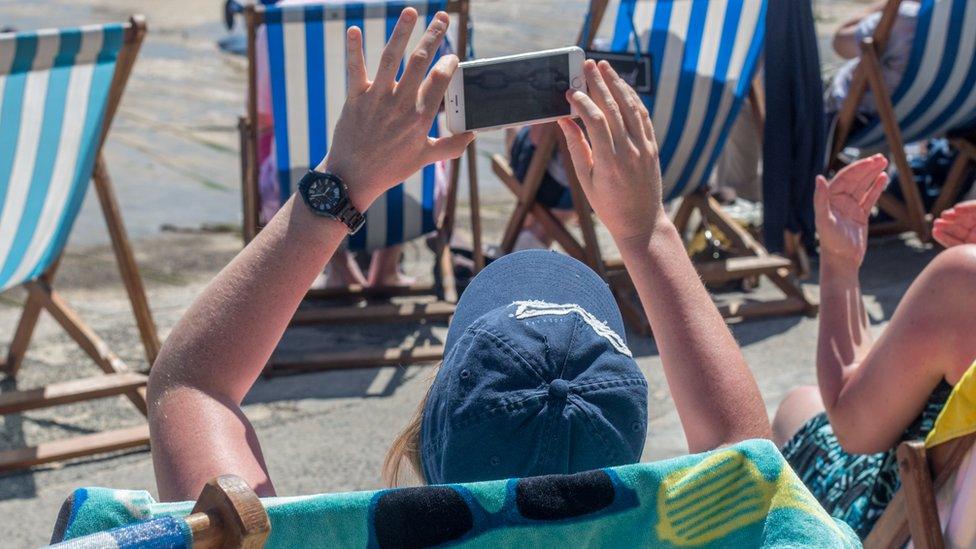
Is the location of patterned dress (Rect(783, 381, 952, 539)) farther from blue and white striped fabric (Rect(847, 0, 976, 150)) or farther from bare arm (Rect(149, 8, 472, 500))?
blue and white striped fabric (Rect(847, 0, 976, 150))

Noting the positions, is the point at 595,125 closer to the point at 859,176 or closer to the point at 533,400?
the point at 533,400

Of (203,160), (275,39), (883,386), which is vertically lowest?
(203,160)

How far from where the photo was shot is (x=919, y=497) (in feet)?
6.51

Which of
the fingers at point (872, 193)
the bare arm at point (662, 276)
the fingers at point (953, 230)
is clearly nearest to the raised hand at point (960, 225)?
the fingers at point (953, 230)

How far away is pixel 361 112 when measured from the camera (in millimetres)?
1302

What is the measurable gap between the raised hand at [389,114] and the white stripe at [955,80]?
3.71 m

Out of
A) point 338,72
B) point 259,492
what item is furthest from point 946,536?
point 338,72

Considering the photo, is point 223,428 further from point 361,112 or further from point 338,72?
point 338,72

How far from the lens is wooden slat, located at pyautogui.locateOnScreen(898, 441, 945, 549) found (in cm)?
198

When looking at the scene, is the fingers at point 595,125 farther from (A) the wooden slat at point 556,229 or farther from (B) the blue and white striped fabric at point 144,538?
(A) the wooden slat at point 556,229

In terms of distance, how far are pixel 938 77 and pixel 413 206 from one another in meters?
2.12

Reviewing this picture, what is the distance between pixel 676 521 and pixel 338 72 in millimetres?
3055

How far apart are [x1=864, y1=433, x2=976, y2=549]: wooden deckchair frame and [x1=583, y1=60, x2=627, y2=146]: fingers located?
99cm

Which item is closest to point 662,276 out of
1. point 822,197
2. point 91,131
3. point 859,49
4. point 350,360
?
point 822,197
